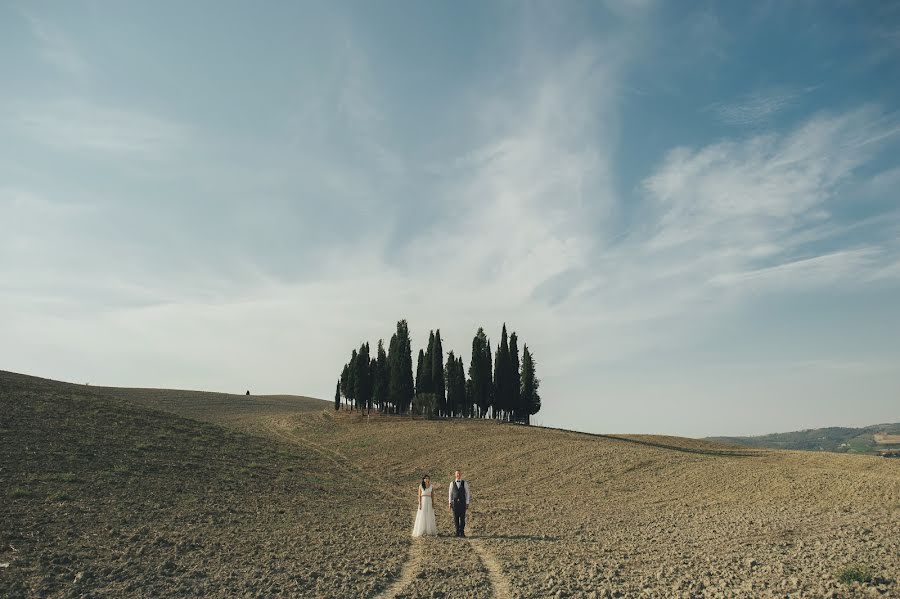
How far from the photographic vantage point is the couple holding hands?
1788 centimetres

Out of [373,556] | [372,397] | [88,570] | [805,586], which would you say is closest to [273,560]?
[373,556]

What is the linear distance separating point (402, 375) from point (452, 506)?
5282 cm

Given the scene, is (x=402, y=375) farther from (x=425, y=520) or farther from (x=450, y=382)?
(x=425, y=520)

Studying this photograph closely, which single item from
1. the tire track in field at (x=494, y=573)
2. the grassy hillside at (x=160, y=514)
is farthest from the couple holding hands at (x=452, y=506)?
the tire track in field at (x=494, y=573)

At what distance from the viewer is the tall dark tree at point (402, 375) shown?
7000 centimetres

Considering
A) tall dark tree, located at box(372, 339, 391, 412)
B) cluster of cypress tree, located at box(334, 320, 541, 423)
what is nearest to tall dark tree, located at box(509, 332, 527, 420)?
cluster of cypress tree, located at box(334, 320, 541, 423)

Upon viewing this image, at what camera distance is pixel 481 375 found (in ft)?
227

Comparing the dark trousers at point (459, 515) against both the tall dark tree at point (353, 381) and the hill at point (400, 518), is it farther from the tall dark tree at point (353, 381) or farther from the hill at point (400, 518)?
the tall dark tree at point (353, 381)

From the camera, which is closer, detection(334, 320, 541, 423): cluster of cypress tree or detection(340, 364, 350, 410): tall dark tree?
detection(334, 320, 541, 423): cluster of cypress tree

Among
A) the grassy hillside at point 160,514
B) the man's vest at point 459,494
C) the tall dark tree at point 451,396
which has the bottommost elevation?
the grassy hillside at point 160,514

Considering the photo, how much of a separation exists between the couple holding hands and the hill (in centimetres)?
69

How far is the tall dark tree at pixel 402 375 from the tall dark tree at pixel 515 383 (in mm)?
13155

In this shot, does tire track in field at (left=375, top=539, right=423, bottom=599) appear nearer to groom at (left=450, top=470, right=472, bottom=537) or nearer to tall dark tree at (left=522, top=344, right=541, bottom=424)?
groom at (left=450, top=470, right=472, bottom=537)

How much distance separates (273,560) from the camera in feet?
47.0
